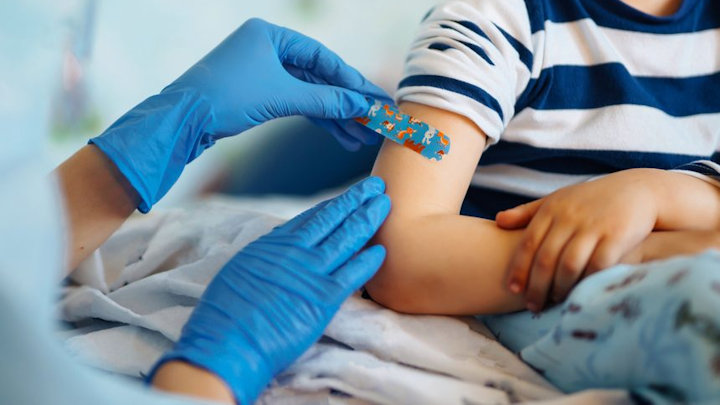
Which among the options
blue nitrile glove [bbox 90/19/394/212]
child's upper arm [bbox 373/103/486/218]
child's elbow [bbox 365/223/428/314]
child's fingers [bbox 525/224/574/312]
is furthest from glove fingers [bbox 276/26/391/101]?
child's fingers [bbox 525/224/574/312]

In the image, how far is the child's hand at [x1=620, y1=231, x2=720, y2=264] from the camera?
0.66 metres

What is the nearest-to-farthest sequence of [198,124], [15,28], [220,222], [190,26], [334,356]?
[15,28], [334,356], [198,124], [220,222], [190,26]

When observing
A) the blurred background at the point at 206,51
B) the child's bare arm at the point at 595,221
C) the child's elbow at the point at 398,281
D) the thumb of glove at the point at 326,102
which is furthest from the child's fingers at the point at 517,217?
the blurred background at the point at 206,51

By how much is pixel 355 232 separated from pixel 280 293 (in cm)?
11

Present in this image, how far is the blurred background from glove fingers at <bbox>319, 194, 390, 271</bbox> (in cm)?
61

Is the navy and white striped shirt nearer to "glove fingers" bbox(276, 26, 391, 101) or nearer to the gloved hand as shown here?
"glove fingers" bbox(276, 26, 391, 101)

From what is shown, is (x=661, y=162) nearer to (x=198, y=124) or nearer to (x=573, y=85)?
(x=573, y=85)

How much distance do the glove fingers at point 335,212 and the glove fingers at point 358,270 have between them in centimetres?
4

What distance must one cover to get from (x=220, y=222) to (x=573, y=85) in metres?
0.50

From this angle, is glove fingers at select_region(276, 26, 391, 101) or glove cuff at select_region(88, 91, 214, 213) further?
glove fingers at select_region(276, 26, 391, 101)

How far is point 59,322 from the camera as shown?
0.86m

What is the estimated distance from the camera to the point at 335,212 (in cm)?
76

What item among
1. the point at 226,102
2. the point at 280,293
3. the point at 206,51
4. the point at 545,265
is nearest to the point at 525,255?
the point at 545,265

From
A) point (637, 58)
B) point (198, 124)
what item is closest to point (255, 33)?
point (198, 124)
